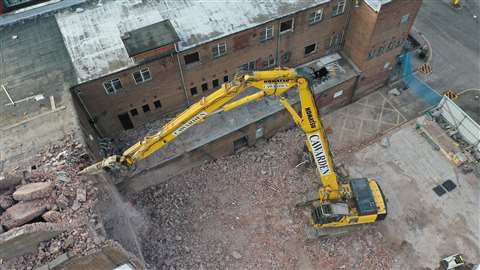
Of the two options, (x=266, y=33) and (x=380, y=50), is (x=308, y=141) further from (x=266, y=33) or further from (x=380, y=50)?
(x=380, y=50)

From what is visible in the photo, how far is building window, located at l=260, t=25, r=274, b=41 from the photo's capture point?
26641 millimetres

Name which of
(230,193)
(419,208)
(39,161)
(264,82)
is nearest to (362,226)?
(419,208)

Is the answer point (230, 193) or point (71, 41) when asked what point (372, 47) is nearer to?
point (230, 193)

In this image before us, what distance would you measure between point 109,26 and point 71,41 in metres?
2.74

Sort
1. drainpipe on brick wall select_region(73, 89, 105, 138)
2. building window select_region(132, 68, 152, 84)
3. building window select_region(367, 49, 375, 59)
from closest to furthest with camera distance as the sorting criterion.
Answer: drainpipe on brick wall select_region(73, 89, 105, 138) < building window select_region(132, 68, 152, 84) < building window select_region(367, 49, 375, 59)

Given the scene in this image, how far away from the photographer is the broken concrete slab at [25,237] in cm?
1676

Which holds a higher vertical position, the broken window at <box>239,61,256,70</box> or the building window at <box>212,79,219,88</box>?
the broken window at <box>239,61,256,70</box>

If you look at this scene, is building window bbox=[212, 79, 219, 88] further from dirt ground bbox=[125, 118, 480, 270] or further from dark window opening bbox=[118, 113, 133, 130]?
dark window opening bbox=[118, 113, 133, 130]

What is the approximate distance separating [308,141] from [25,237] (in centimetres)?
1605

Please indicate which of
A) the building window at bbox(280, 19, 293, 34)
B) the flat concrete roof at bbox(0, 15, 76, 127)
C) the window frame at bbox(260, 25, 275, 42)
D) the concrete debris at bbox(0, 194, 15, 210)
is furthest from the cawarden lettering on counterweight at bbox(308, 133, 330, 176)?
the concrete debris at bbox(0, 194, 15, 210)

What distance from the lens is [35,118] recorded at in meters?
22.5

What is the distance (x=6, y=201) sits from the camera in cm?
1877

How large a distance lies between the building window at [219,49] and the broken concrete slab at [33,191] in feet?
44.6

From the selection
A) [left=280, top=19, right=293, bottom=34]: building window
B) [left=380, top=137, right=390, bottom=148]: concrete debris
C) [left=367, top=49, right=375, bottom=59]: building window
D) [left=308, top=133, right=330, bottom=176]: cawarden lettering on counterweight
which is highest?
[left=280, top=19, right=293, bottom=34]: building window
